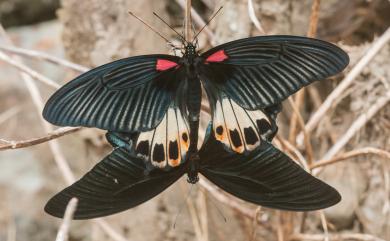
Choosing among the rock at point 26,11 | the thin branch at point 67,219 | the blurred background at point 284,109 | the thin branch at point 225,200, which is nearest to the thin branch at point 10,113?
the blurred background at point 284,109

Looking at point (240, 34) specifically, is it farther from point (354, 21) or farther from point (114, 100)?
point (114, 100)

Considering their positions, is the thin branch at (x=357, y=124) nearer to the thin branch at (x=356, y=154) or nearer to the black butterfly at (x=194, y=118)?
the thin branch at (x=356, y=154)

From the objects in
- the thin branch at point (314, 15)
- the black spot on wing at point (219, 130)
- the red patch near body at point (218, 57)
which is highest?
the thin branch at point (314, 15)

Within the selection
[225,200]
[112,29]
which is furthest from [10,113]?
[225,200]

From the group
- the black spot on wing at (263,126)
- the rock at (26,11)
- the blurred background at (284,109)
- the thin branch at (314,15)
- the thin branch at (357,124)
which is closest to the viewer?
the black spot on wing at (263,126)

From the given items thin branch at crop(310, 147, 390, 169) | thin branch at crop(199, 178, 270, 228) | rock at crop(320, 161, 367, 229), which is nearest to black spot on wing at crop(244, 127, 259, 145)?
thin branch at crop(310, 147, 390, 169)

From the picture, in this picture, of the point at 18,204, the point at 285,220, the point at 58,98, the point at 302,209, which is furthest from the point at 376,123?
the point at 18,204

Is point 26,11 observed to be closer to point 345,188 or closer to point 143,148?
point 345,188

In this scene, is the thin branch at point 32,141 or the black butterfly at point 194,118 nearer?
the black butterfly at point 194,118

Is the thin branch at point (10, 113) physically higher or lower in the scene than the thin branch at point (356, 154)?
higher
